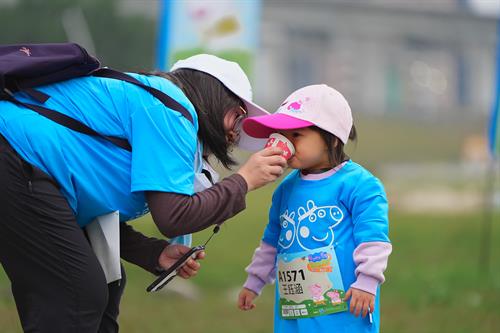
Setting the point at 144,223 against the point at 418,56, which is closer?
the point at 144,223

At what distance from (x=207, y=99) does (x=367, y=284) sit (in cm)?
83

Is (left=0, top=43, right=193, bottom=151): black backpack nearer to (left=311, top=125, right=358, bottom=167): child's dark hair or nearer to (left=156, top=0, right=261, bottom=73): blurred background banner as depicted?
(left=311, top=125, right=358, bottom=167): child's dark hair

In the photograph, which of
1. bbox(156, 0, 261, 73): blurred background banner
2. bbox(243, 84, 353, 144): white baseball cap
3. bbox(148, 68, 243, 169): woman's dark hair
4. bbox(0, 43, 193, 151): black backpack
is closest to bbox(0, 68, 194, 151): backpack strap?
bbox(0, 43, 193, 151): black backpack

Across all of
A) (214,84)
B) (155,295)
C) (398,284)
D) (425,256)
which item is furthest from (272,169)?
(425,256)

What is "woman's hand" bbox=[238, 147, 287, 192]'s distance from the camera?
9.85ft

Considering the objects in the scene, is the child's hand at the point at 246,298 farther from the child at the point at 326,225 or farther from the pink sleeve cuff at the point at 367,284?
the pink sleeve cuff at the point at 367,284

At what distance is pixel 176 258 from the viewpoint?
10.9ft

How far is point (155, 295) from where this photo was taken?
727cm

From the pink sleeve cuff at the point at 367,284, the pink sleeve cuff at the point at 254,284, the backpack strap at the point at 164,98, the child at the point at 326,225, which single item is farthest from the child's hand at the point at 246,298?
the backpack strap at the point at 164,98

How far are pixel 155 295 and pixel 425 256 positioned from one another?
4.33 meters

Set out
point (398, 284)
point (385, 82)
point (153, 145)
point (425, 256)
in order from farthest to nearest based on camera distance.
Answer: point (385, 82) → point (425, 256) → point (398, 284) → point (153, 145)

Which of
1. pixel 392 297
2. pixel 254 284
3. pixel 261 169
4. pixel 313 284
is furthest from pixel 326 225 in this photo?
pixel 392 297

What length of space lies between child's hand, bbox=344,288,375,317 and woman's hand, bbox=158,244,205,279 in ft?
1.84

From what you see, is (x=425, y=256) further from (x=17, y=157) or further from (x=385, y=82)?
(x=385, y=82)
